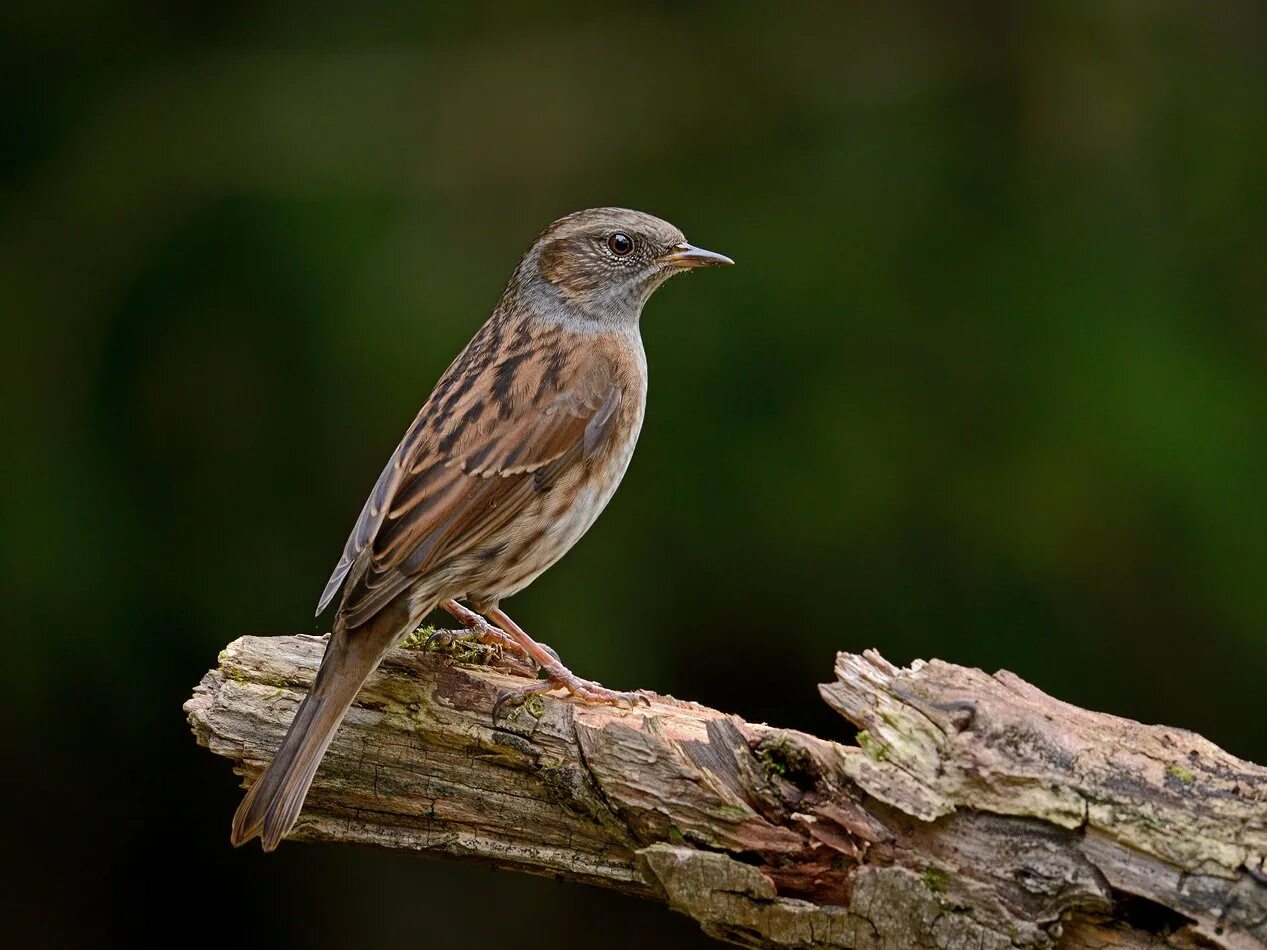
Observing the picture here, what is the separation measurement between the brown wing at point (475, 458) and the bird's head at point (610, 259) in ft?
0.90

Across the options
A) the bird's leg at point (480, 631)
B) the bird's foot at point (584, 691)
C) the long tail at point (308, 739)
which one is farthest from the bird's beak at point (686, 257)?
the long tail at point (308, 739)

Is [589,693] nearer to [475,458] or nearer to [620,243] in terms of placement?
[475,458]

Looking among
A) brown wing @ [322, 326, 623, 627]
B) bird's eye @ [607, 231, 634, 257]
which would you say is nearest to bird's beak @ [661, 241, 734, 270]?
bird's eye @ [607, 231, 634, 257]

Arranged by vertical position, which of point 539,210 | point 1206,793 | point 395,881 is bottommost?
point 395,881

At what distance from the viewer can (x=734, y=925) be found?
11.8 ft

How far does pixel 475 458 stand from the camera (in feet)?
14.7

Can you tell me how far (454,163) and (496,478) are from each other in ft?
7.77

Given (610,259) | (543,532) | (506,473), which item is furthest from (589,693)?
(610,259)

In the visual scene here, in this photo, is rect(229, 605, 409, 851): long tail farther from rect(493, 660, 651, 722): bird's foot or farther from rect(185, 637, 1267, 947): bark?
rect(493, 660, 651, 722): bird's foot

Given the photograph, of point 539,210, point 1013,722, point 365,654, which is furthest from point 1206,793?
point 539,210

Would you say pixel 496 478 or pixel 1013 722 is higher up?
pixel 496 478

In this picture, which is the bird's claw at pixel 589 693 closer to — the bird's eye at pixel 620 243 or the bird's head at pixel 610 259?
the bird's head at pixel 610 259

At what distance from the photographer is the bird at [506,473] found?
13.2ft

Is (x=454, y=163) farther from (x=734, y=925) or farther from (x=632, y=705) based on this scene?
(x=734, y=925)
